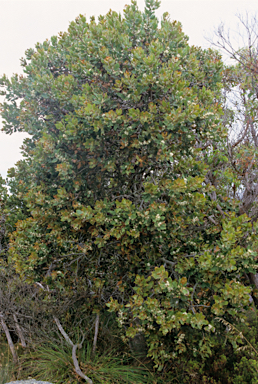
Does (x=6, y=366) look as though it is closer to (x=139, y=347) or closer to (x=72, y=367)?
(x=72, y=367)

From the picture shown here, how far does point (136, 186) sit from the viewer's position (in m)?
5.32

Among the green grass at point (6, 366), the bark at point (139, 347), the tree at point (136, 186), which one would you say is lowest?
the bark at point (139, 347)

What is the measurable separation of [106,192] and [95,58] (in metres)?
2.27

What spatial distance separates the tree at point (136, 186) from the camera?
4.22m

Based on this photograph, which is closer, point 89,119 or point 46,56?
point 89,119

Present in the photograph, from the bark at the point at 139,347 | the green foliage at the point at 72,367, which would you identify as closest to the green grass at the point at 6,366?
the green foliage at the point at 72,367

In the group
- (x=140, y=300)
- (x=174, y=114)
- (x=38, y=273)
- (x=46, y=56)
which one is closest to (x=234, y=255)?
(x=140, y=300)

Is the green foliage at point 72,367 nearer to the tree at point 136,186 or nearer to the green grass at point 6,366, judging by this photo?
the green grass at point 6,366

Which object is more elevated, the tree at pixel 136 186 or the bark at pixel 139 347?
the tree at pixel 136 186

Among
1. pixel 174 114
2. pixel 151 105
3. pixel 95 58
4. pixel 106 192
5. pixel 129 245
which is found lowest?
pixel 129 245

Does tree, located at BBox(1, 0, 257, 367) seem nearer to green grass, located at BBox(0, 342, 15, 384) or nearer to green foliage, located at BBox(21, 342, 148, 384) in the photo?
green foliage, located at BBox(21, 342, 148, 384)

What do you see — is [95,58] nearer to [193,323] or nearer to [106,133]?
[106,133]

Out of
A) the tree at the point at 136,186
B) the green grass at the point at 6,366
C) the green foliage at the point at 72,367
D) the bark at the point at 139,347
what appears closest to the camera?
the tree at the point at 136,186

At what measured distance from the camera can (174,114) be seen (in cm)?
410
